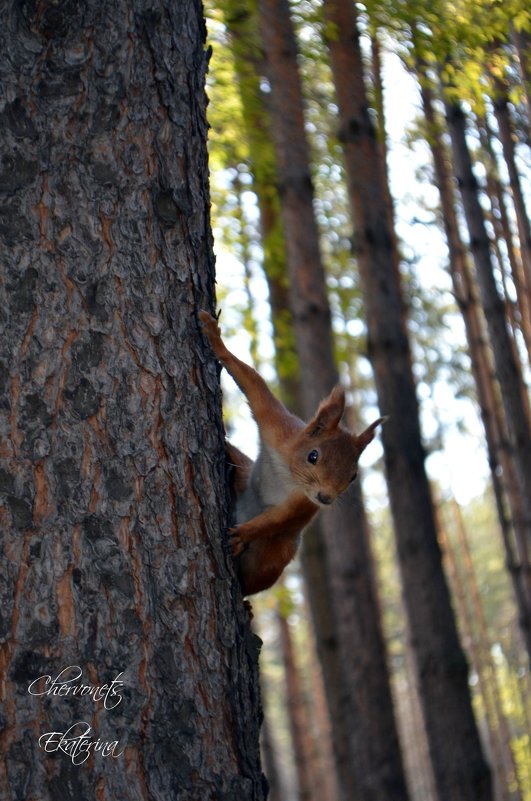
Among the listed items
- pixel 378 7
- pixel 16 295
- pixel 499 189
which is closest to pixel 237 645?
pixel 16 295

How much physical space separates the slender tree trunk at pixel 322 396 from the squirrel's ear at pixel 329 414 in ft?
10.4

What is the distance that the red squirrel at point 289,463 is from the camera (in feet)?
12.4

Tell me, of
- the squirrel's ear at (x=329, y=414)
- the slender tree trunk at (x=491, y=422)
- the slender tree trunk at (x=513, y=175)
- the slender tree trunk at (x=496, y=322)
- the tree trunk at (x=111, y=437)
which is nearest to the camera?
the tree trunk at (x=111, y=437)

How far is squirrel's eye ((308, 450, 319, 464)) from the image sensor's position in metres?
3.98

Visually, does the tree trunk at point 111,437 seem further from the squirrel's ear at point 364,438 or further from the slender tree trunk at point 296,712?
the slender tree trunk at point 296,712

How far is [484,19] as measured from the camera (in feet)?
17.5

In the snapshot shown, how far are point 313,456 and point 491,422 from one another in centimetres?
601

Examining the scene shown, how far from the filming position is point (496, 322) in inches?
336

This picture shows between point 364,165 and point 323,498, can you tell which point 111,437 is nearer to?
point 323,498


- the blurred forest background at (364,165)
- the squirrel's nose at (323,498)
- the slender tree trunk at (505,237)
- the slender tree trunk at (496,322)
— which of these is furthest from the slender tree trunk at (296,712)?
the squirrel's nose at (323,498)

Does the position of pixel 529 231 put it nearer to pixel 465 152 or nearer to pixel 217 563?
pixel 465 152

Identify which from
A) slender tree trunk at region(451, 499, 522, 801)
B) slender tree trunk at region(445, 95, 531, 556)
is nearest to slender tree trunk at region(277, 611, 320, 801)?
slender tree trunk at region(451, 499, 522, 801)

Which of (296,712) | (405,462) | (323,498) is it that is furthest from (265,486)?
(296,712)

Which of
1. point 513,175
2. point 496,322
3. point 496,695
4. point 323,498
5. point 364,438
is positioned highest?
point 513,175
